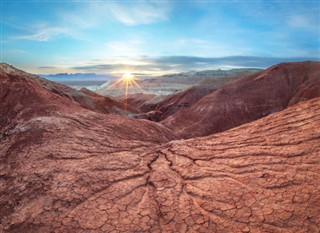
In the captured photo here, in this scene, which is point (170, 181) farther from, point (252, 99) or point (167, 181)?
point (252, 99)

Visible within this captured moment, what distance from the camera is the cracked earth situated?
3506mm

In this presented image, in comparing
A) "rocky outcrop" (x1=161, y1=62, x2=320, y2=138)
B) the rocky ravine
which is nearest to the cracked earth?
the rocky ravine

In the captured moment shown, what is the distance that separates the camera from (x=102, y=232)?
3506 millimetres

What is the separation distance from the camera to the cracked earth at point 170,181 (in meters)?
3.51

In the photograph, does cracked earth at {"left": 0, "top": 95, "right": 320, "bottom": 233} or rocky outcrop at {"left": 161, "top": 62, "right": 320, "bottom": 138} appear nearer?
cracked earth at {"left": 0, "top": 95, "right": 320, "bottom": 233}

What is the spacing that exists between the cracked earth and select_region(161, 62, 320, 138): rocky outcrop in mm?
11183

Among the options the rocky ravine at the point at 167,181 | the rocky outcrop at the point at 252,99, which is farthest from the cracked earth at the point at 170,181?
the rocky outcrop at the point at 252,99

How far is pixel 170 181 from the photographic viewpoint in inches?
177

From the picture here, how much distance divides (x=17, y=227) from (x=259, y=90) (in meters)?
20.5

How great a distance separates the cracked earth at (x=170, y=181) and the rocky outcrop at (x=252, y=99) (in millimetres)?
11183

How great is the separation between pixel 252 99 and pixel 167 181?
59.2 ft

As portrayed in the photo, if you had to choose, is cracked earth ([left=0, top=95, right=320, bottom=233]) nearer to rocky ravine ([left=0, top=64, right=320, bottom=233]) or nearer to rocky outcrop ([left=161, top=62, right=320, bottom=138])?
rocky ravine ([left=0, top=64, right=320, bottom=233])

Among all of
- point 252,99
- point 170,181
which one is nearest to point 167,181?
point 170,181

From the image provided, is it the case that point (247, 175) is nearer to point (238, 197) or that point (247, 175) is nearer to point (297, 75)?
point (238, 197)
